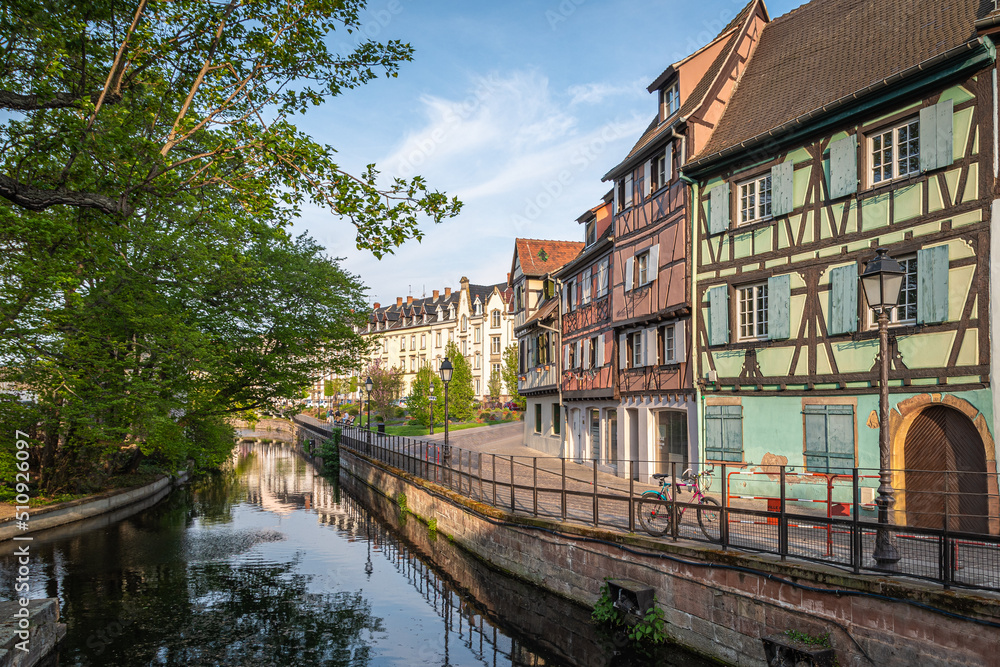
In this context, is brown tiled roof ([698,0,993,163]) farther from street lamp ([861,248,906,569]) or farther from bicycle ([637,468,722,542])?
bicycle ([637,468,722,542])

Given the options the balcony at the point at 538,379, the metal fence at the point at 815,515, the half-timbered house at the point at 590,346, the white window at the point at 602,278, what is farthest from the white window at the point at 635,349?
the metal fence at the point at 815,515

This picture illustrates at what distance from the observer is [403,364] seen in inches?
3590

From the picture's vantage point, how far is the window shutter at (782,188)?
52.0 feet

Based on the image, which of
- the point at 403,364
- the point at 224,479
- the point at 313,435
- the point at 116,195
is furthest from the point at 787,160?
the point at 403,364

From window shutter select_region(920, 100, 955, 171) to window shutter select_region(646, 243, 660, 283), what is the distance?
8.27 m

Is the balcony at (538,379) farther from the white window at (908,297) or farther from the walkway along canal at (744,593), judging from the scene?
the white window at (908,297)

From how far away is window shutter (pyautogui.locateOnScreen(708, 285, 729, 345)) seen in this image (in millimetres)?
17484

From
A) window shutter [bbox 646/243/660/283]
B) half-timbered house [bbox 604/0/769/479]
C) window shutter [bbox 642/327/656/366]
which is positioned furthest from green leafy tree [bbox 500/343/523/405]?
window shutter [bbox 646/243/660/283]

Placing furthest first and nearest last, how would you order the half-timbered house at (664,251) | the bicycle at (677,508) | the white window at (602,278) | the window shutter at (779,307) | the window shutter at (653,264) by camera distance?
the white window at (602,278) → the window shutter at (653,264) → the half-timbered house at (664,251) → the window shutter at (779,307) → the bicycle at (677,508)

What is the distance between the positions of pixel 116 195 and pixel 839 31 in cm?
1725

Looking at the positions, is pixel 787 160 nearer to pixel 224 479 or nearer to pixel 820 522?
pixel 820 522

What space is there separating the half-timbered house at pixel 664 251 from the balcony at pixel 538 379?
8.26 metres

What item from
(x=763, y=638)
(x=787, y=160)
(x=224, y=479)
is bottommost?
(x=224, y=479)

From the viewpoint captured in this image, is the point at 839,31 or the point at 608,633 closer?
the point at 608,633
